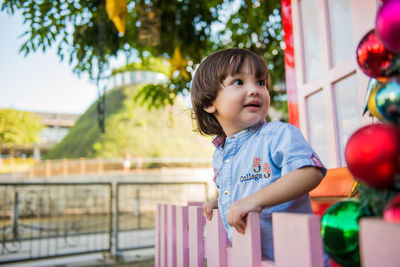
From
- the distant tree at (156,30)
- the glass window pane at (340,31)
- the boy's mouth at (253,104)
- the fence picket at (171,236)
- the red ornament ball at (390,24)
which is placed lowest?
the fence picket at (171,236)

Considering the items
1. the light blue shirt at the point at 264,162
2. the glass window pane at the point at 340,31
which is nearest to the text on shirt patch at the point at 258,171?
the light blue shirt at the point at 264,162

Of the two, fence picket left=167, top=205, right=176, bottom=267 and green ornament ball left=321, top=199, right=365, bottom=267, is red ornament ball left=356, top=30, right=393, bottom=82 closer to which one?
green ornament ball left=321, top=199, right=365, bottom=267

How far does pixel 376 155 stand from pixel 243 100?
75cm

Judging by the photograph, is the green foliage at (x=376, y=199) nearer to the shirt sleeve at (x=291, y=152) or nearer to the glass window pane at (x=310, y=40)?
the shirt sleeve at (x=291, y=152)

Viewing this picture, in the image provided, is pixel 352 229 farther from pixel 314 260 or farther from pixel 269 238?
pixel 269 238

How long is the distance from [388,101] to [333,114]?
1.27m

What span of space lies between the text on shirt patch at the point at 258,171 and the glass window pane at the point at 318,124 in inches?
33.9

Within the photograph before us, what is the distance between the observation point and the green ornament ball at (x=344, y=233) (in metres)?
0.55

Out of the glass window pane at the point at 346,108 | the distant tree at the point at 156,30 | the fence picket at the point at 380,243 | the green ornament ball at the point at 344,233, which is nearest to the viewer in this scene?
the fence picket at the point at 380,243

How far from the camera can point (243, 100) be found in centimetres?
114

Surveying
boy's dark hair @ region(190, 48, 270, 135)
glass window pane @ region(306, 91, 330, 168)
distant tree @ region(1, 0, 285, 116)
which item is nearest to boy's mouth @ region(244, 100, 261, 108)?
boy's dark hair @ region(190, 48, 270, 135)

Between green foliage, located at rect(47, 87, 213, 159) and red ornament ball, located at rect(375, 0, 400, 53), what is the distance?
32.6m

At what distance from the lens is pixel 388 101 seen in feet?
1.63

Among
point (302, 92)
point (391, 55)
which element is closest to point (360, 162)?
point (391, 55)
